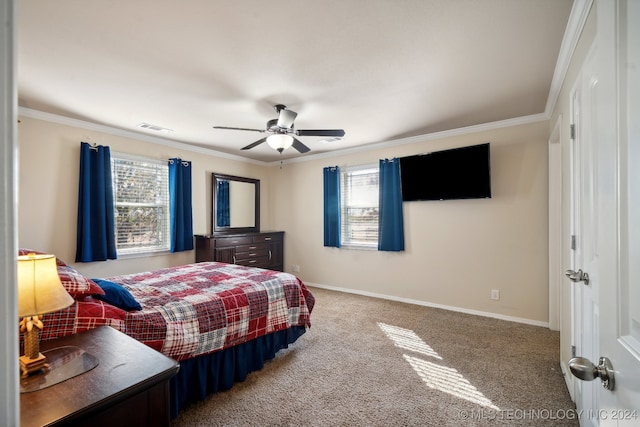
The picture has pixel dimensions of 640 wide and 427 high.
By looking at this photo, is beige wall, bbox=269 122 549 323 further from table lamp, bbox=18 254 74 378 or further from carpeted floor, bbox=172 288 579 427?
table lamp, bbox=18 254 74 378

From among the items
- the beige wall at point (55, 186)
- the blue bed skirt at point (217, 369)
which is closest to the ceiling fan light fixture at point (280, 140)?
the blue bed skirt at point (217, 369)

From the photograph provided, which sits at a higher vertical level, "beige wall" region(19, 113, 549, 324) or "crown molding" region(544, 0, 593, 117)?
"crown molding" region(544, 0, 593, 117)

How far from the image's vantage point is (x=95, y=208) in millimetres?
3658

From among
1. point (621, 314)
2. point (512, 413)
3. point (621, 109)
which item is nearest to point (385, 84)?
point (621, 109)

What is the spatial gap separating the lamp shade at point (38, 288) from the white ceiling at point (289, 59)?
1.46m

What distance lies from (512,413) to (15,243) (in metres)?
2.63

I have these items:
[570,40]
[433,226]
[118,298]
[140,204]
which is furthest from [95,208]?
[570,40]

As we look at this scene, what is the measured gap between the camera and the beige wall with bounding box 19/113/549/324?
3404mm

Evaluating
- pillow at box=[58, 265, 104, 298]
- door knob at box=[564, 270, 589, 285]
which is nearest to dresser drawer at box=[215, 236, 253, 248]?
pillow at box=[58, 265, 104, 298]

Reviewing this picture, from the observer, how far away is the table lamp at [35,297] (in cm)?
110

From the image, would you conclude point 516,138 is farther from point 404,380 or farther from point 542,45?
point 404,380

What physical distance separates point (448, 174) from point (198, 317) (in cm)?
337

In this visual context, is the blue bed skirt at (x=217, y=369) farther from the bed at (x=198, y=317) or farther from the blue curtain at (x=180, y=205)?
the blue curtain at (x=180, y=205)

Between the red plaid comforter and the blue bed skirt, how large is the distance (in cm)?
9
